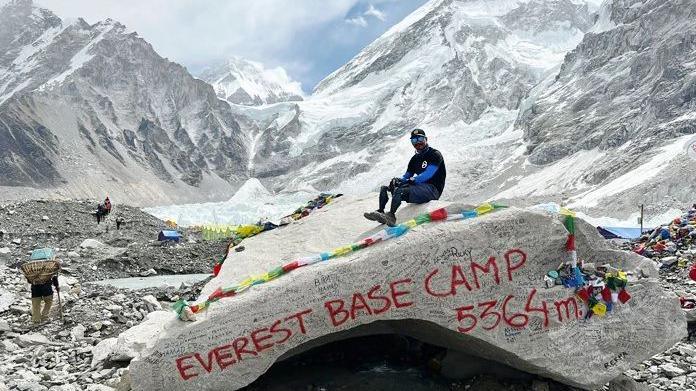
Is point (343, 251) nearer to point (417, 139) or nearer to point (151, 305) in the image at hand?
point (417, 139)

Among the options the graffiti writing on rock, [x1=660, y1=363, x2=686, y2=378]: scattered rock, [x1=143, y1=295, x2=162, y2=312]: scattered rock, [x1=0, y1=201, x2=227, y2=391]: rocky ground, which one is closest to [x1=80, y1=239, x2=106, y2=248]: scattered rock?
[x1=0, y1=201, x2=227, y2=391]: rocky ground

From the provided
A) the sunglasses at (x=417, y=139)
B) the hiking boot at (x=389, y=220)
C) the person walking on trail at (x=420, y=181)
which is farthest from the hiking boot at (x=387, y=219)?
the sunglasses at (x=417, y=139)

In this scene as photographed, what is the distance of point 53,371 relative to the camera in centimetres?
964

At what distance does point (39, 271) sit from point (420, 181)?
1034 cm

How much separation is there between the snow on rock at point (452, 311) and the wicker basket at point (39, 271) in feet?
23.7

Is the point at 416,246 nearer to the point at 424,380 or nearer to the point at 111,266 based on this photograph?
the point at 424,380

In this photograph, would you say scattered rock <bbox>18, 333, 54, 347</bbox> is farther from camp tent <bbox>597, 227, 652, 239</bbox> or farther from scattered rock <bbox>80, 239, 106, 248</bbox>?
camp tent <bbox>597, 227, 652, 239</bbox>

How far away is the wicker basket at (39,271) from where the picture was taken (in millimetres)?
13773

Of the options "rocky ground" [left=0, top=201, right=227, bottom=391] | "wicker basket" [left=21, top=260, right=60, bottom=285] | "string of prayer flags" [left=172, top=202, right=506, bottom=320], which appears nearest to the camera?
"string of prayer flags" [left=172, top=202, right=506, bottom=320]

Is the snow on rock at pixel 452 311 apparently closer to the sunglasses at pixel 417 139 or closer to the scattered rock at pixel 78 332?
the sunglasses at pixel 417 139

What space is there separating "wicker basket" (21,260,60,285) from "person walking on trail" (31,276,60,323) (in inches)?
5.0

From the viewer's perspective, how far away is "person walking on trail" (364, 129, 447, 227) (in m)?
9.94

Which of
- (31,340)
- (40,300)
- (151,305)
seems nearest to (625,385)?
(31,340)

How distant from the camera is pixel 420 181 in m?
10.1
